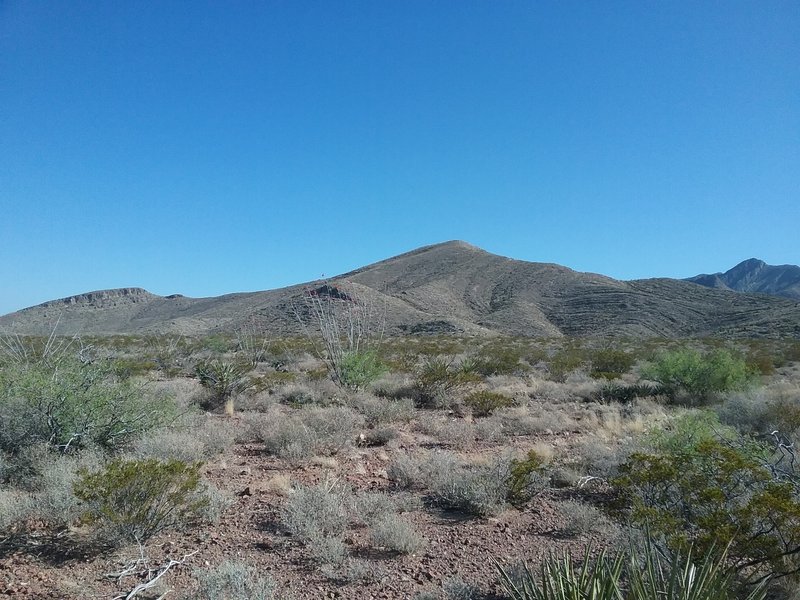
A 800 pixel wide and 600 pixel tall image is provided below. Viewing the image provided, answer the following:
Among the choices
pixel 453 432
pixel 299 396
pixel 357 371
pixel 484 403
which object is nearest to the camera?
pixel 453 432

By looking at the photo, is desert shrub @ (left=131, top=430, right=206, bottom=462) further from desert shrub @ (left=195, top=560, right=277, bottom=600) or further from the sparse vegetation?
desert shrub @ (left=195, top=560, right=277, bottom=600)

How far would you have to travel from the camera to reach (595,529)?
5270mm

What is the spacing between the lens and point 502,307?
61219mm

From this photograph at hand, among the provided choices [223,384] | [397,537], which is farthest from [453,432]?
[223,384]

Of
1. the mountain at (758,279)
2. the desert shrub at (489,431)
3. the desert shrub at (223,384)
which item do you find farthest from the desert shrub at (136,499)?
the mountain at (758,279)

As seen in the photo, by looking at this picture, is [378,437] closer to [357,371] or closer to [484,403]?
[484,403]

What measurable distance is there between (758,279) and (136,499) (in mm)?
159645

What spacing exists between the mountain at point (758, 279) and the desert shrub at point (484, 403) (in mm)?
123209

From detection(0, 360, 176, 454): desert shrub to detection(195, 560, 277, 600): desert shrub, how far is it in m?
3.79

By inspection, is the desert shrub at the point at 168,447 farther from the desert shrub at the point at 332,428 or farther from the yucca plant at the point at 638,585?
the yucca plant at the point at 638,585

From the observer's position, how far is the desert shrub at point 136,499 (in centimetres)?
468

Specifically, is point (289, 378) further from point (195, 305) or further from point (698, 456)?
point (195, 305)

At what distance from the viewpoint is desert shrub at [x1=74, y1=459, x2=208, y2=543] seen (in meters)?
4.68

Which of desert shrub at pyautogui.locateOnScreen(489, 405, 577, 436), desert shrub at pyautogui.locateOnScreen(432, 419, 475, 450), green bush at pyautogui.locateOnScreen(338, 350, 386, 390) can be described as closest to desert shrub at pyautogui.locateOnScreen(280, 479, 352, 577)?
desert shrub at pyautogui.locateOnScreen(432, 419, 475, 450)
